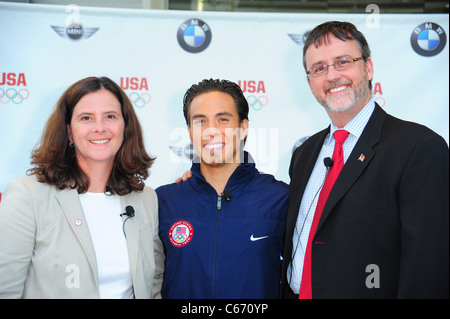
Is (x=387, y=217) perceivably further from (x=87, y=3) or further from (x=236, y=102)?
(x=87, y=3)

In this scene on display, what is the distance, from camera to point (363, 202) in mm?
1938

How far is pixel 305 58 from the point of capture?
94.7 inches

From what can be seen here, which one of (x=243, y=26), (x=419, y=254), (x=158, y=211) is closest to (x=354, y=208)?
(x=419, y=254)

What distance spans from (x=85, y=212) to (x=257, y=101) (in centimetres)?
182

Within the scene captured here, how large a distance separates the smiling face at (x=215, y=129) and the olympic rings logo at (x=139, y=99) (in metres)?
1.21

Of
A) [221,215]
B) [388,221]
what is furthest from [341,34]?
[221,215]

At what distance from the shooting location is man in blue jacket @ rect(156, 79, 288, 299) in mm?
2160

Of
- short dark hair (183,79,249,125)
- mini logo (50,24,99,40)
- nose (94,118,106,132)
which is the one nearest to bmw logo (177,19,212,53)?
mini logo (50,24,99,40)

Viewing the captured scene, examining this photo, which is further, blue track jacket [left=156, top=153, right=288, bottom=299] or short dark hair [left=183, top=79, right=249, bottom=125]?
short dark hair [left=183, top=79, right=249, bottom=125]

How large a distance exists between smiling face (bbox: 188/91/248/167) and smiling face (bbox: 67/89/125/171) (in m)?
0.41

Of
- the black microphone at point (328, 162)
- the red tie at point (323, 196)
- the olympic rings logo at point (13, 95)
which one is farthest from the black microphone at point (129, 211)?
the olympic rings logo at point (13, 95)

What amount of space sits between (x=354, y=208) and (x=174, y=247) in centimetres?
89

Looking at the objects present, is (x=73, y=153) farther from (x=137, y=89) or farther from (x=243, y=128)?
(x=137, y=89)

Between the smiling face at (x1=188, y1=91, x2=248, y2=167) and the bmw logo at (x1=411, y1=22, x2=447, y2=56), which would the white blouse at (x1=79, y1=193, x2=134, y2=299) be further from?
the bmw logo at (x1=411, y1=22, x2=447, y2=56)
